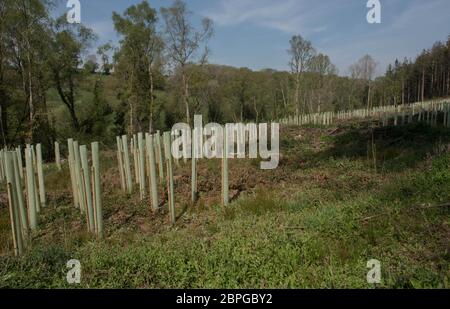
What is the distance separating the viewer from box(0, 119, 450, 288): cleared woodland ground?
3.50 m

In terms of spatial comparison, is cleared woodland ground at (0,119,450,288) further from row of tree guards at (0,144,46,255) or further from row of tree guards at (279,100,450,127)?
row of tree guards at (279,100,450,127)

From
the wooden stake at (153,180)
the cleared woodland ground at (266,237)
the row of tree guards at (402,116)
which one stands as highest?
the row of tree guards at (402,116)

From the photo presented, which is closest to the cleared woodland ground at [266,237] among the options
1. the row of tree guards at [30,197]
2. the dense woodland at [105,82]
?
the row of tree guards at [30,197]

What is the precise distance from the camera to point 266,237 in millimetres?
4348

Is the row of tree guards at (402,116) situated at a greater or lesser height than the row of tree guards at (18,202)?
greater

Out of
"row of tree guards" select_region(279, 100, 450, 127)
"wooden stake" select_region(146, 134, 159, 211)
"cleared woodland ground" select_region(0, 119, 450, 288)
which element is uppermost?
"row of tree guards" select_region(279, 100, 450, 127)

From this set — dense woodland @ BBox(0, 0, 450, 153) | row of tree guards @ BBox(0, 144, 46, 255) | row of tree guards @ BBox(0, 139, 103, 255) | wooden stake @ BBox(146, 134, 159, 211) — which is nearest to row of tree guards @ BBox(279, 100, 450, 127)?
dense woodland @ BBox(0, 0, 450, 153)

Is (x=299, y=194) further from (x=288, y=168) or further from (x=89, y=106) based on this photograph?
(x=89, y=106)

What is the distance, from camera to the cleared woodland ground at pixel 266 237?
350cm

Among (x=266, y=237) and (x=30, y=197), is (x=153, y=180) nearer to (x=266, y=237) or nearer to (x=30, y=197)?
(x=30, y=197)

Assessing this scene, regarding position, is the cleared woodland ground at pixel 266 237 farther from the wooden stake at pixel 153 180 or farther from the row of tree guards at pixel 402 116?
the row of tree guards at pixel 402 116

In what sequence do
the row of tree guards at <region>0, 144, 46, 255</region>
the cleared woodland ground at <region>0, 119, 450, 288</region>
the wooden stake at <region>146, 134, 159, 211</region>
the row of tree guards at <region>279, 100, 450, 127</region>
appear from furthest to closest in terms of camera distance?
the row of tree guards at <region>279, 100, 450, 127</region>, the wooden stake at <region>146, 134, 159, 211</region>, the row of tree guards at <region>0, 144, 46, 255</region>, the cleared woodland ground at <region>0, 119, 450, 288</region>
